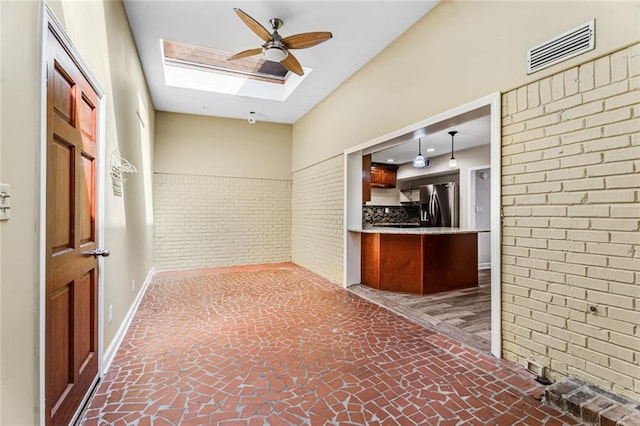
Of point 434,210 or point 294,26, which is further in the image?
point 434,210

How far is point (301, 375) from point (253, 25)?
314 cm

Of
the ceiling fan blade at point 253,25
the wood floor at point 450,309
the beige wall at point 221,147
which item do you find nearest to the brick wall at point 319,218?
the beige wall at point 221,147

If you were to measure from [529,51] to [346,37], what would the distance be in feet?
6.78

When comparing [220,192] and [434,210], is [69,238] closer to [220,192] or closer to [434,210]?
[220,192]

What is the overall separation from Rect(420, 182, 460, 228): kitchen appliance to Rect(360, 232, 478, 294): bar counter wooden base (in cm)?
248

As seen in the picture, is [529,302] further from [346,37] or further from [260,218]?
[260,218]

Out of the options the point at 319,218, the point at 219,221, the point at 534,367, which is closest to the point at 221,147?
the point at 219,221

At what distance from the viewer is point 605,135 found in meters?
1.81

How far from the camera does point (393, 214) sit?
9188 millimetres

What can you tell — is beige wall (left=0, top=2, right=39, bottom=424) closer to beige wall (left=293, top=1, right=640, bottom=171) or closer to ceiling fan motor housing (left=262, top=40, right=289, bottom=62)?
ceiling fan motor housing (left=262, top=40, right=289, bottom=62)

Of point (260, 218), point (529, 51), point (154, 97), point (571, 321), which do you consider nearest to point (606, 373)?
point (571, 321)

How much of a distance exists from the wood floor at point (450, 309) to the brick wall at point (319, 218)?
2.75ft

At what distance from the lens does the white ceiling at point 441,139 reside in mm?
3052

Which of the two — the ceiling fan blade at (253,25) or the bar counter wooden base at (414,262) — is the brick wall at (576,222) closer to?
the bar counter wooden base at (414,262)
